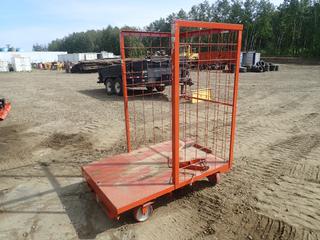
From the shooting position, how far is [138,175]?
11.2 ft

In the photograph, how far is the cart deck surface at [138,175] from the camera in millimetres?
2920

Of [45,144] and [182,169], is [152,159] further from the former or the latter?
[45,144]

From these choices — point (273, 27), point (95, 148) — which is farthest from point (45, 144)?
point (273, 27)

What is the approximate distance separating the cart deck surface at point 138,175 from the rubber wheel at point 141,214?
14cm

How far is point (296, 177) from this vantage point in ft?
12.9

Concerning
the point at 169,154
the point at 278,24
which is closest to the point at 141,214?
the point at 169,154

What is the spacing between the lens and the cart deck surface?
292 cm

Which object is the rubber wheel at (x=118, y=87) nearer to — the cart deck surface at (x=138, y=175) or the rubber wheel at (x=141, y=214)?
the cart deck surface at (x=138, y=175)

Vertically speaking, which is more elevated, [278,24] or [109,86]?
[278,24]

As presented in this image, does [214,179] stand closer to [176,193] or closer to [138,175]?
[176,193]

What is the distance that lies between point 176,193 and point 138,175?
655 mm

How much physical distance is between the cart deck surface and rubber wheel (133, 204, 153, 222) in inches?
5.4

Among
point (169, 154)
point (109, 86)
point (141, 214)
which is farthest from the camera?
point (109, 86)

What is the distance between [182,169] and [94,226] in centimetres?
137
